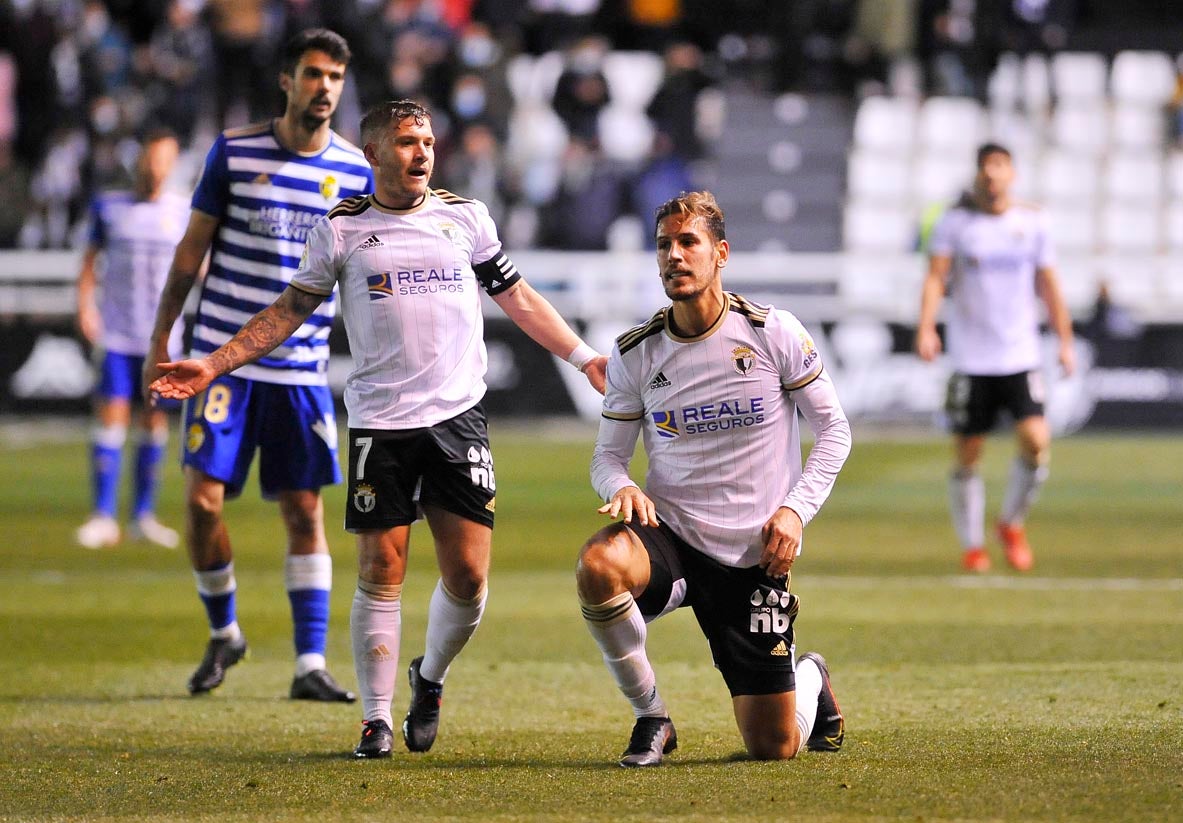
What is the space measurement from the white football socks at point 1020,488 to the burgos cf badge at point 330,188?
469 cm

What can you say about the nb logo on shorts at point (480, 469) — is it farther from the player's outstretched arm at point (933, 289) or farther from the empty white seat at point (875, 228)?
the empty white seat at point (875, 228)

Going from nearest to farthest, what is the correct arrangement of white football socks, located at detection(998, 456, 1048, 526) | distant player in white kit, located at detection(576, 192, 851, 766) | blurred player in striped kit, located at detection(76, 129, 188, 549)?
distant player in white kit, located at detection(576, 192, 851, 766) < white football socks, located at detection(998, 456, 1048, 526) < blurred player in striped kit, located at detection(76, 129, 188, 549)

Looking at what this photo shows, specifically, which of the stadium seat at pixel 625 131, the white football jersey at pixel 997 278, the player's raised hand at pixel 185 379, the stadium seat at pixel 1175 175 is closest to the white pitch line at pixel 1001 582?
the white football jersey at pixel 997 278

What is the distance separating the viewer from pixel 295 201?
6.41 m

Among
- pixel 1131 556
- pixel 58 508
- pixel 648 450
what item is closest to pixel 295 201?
pixel 648 450

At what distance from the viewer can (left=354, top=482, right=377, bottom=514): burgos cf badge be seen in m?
5.47

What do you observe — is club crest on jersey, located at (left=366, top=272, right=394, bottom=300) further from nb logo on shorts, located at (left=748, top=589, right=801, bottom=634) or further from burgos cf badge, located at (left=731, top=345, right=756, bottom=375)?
nb logo on shorts, located at (left=748, top=589, right=801, bottom=634)

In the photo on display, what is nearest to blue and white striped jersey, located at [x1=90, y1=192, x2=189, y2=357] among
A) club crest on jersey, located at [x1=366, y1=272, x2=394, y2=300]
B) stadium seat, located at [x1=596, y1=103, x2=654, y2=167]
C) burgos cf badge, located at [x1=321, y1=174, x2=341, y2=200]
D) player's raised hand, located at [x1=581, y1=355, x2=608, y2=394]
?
burgos cf badge, located at [x1=321, y1=174, x2=341, y2=200]

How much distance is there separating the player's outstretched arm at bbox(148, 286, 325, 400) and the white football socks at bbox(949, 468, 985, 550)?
17.0ft

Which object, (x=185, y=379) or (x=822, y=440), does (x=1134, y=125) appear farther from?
(x=185, y=379)

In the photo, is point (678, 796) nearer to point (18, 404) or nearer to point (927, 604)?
point (927, 604)

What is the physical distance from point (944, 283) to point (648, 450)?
16.4ft

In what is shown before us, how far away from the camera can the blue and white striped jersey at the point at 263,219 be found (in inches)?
251

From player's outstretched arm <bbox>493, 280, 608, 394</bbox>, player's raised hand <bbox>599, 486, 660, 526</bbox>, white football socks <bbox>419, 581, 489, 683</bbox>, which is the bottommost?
white football socks <bbox>419, 581, 489, 683</bbox>
